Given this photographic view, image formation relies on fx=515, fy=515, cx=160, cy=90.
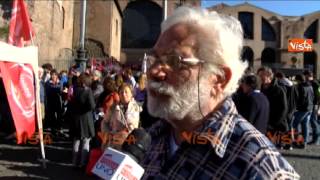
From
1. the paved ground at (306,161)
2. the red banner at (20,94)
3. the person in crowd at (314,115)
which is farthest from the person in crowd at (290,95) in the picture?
the red banner at (20,94)

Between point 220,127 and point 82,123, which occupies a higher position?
point 220,127

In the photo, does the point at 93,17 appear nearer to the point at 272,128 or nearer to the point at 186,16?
the point at 272,128

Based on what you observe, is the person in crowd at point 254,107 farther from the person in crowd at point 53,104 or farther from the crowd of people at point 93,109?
the person in crowd at point 53,104

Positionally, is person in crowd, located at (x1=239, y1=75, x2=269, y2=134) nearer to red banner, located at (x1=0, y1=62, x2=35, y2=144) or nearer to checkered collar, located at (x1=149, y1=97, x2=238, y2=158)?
red banner, located at (x1=0, y1=62, x2=35, y2=144)

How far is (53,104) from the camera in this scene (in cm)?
1423

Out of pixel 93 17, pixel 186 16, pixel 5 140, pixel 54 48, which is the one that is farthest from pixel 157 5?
pixel 186 16

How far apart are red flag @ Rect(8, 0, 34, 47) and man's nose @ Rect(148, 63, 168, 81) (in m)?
6.45

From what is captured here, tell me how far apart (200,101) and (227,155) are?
1.04 ft

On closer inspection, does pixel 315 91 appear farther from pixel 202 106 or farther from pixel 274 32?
pixel 274 32

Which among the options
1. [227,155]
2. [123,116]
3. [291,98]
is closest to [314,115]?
[291,98]

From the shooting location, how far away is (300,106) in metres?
12.5

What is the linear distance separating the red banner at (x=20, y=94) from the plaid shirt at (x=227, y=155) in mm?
6125

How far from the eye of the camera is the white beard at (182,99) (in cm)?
237

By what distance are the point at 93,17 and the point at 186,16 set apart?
41.6 meters
